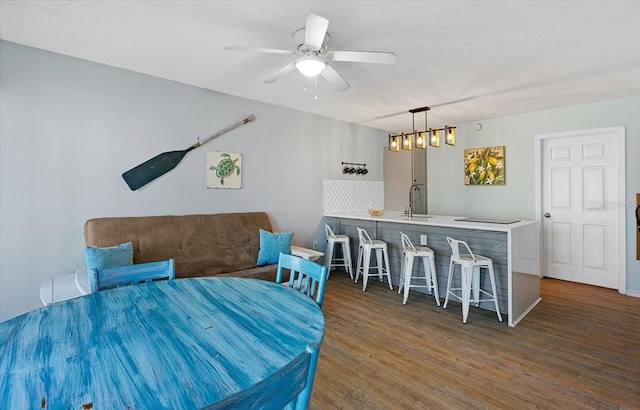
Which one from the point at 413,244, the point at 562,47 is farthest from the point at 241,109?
the point at 562,47

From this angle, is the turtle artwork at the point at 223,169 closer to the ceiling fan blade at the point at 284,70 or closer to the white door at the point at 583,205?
the ceiling fan blade at the point at 284,70

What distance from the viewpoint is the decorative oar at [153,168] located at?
3157mm

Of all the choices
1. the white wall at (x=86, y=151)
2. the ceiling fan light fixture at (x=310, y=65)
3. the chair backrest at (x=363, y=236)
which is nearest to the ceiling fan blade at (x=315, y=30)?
the ceiling fan light fixture at (x=310, y=65)

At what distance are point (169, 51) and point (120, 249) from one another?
1.82 meters

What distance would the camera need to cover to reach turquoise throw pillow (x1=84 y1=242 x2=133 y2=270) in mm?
2496

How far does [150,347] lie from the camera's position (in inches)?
41.6

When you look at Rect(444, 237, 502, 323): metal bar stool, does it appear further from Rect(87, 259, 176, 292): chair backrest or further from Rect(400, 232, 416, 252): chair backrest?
Rect(87, 259, 176, 292): chair backrest

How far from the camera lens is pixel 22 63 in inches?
103

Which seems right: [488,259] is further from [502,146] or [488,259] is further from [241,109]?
[241,109]

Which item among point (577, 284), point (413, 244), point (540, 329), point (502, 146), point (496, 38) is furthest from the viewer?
point (502, 146)

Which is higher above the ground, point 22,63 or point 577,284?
point 22,63

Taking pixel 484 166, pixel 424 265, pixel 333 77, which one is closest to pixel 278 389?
pixel 333 77

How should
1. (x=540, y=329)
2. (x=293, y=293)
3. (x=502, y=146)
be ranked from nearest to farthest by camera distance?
1. (x=293, y=293)
2. (x=540, y=329)
3. (x=502, y=146)

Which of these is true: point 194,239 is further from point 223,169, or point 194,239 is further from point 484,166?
point 484,166
